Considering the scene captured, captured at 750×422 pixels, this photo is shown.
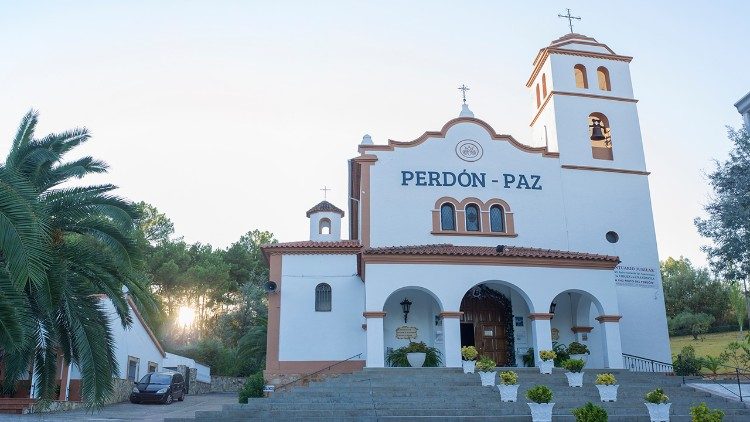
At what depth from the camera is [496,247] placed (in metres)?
22.0

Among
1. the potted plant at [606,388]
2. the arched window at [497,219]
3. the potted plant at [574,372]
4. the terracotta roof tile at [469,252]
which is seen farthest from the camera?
the arched window at [497,219]

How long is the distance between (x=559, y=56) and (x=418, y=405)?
1766 cm

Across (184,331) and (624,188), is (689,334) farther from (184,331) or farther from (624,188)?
(184,331)

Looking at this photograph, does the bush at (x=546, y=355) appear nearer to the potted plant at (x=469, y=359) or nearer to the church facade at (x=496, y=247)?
the church facade at (x=496, y=247)

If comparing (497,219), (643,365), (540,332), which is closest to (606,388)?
(540,332)

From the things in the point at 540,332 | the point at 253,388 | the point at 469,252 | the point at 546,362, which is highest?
the point at 469,252

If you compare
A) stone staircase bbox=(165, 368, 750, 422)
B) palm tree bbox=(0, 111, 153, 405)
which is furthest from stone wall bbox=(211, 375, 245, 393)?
palm tree bbox=(0, 111, 153, 405)

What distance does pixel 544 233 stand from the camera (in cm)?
2452

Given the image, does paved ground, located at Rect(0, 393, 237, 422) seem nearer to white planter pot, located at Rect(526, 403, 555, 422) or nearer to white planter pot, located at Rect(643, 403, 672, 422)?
white planter pot, located at Rect(526, 403, 555, 422)

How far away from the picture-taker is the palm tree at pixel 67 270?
12227mm

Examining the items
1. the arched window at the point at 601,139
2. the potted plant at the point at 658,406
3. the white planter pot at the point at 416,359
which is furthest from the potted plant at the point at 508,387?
the arched window at the point at 601,139

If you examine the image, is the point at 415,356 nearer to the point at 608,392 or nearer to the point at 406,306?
the point at 406,306

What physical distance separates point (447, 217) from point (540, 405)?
10.9m

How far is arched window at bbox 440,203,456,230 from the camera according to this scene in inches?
951
